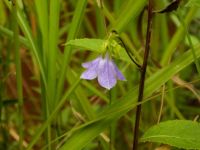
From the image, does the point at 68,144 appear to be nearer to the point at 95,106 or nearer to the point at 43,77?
the point at 43,77

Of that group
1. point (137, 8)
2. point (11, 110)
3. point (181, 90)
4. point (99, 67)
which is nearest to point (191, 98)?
→ point (181, 90)

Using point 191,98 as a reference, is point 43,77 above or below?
above

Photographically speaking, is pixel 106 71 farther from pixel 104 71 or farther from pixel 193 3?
pixel 193 3

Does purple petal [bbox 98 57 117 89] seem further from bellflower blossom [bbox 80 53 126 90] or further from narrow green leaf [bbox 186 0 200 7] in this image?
narrow green leaf [bbox 186 0 200 7]

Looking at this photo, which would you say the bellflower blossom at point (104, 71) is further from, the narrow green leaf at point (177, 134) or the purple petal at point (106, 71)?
the narrow green leaf at point (177, 134)

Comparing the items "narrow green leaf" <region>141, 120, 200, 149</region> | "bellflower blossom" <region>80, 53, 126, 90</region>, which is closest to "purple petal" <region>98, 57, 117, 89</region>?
"bellflower blossom" <region>80, 53, 126, 90</region>

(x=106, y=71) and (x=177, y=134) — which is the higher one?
(x=106, y=71)

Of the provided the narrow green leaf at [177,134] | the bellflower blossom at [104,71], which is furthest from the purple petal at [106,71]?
the narrow green leaf at [177,134]

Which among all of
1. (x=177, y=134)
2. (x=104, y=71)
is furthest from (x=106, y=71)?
(x=177, y=134)

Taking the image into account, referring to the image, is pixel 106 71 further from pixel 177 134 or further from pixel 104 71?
pixel 177 134
